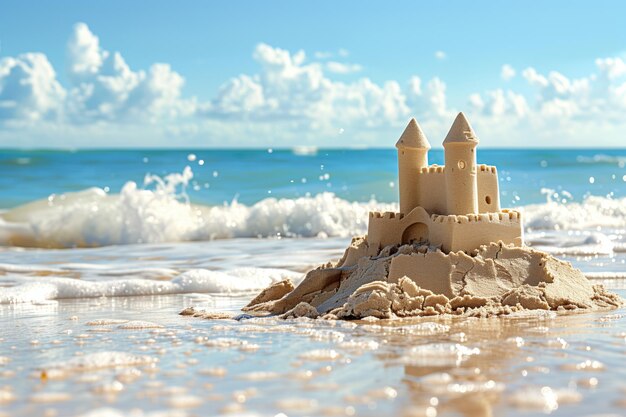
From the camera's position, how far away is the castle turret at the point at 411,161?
9.19m

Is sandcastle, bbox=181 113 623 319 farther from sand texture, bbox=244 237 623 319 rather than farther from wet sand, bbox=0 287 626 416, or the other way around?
wet sand, bbox=0 287 626 416

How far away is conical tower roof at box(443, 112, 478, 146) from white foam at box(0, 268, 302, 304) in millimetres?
4296

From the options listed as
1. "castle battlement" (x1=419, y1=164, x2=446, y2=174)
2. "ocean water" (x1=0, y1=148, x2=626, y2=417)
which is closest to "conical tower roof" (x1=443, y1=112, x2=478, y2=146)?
"castle battlement" (x1=419, y1=164, x2=446, y2=174)

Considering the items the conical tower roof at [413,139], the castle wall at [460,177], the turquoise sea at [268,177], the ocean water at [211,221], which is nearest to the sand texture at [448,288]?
the castle wall at [460,177]

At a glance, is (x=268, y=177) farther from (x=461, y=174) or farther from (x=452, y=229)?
(x=452, y=229)

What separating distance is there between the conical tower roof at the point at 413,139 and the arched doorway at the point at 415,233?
793 millimetres

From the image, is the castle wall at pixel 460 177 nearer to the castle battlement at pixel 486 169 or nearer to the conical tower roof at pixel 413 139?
the castle battlement at pixel 486 169

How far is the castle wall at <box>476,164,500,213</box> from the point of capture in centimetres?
914

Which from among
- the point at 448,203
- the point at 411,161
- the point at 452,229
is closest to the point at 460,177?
the point at 448,203

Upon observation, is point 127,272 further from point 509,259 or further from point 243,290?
point 509,259

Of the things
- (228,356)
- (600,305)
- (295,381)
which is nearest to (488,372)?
(295,381)

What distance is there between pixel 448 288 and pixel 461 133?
1.56 m

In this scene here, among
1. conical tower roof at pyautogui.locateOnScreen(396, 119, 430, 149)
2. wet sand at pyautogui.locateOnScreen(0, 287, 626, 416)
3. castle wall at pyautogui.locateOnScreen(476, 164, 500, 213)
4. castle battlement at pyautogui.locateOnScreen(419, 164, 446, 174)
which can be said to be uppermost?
conical tower roof at pyautogui.locateOnScreen(396, 119, 430, 149)

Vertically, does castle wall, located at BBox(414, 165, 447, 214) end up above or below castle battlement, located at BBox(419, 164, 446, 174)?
below
